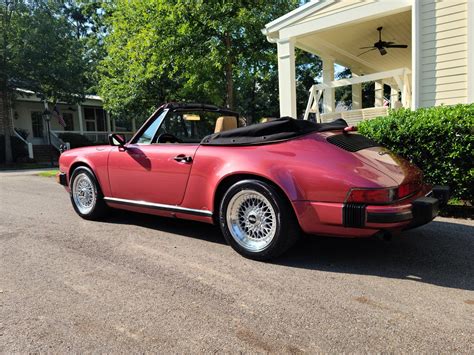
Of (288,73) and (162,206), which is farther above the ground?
(288,73)

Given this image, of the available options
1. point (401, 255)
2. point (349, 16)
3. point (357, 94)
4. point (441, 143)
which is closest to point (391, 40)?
point (357, 94)

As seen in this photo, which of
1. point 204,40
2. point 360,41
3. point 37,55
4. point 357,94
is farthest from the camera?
point 37,55

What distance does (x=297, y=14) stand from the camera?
9328 millimetres

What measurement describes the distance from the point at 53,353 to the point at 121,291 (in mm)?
827

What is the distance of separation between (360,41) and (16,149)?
63.2ft

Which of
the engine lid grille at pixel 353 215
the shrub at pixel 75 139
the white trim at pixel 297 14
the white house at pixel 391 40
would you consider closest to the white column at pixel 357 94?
the white house at pixel 391 40

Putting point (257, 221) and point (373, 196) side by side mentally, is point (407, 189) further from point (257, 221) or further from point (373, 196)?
point (257, 221)

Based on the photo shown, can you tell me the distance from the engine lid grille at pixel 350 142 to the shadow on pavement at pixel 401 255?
3.41ft

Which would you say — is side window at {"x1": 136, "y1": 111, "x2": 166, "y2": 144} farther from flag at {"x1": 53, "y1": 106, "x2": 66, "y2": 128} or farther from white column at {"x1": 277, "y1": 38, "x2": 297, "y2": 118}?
flag at {"x1": 53, "y1": 106, "x2": 66, "y2": 128}

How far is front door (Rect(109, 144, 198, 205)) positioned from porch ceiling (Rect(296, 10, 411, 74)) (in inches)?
264

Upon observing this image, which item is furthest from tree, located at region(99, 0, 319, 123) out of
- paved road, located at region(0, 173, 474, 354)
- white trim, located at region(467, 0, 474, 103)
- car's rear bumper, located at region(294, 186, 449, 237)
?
car's rear bumper, located at region(294, 186, 449, 237)

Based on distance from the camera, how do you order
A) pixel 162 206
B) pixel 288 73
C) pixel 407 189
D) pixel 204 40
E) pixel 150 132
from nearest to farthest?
pixel 407 189
pixel 162 206
pixel 150 132
pixel 288 73
pixel 204 40

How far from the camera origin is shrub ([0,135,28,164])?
828 inches

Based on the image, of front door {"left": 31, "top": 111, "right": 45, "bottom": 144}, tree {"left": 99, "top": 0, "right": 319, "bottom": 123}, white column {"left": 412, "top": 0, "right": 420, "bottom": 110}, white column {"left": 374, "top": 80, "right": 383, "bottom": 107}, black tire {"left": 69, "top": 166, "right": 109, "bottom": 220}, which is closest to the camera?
black tire {"left": 69, "top": 166, "right": 109, "bottom": 220}
